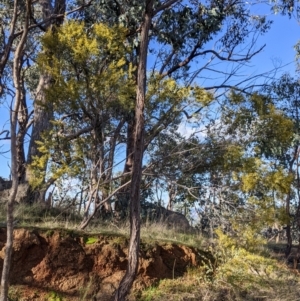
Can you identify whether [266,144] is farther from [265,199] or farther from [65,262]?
[65,262]

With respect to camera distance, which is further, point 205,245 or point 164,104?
point 164,104

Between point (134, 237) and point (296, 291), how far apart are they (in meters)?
3.50

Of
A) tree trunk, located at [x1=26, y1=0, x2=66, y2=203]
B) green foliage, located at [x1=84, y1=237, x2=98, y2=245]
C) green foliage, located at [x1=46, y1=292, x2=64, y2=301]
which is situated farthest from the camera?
tree trunk, located at [x1=26, y1=0, x2=66, y2=203]

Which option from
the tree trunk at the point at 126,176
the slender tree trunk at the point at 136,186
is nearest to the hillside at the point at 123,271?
the slender tree trunk at the point at 136,186

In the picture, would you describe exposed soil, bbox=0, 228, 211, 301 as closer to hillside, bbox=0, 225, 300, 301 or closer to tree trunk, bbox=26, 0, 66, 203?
hillside, bbox=0, 225, 300, 301

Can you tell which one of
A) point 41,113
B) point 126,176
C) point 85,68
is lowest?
point 126,176

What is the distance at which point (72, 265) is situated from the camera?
8.76 m

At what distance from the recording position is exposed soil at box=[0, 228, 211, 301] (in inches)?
332

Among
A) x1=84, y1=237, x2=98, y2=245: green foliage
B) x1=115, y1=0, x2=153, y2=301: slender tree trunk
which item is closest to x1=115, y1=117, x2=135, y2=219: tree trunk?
x1=84, y1=237, x2=98, y2=245: green foliage

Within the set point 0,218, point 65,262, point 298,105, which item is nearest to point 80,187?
point 0,218

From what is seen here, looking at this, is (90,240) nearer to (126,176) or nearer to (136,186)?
(136,186)

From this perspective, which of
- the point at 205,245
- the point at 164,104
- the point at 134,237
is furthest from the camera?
the point at 164,104

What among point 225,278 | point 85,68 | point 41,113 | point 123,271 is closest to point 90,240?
point 123,271

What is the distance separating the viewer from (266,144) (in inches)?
460
